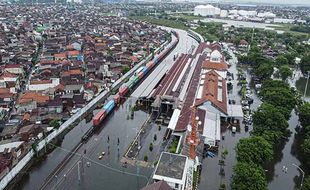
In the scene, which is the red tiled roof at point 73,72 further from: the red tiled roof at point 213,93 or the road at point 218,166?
the road at point 218,166

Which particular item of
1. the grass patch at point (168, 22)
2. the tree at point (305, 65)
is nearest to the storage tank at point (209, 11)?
the grass patch at point (168, 22)

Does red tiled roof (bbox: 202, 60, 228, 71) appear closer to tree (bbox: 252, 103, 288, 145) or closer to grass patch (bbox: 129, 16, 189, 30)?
tree (bbox: 252, 103, 288, 145)

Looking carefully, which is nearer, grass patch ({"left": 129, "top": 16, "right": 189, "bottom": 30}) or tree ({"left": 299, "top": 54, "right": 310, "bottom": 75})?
tree ({"left": 299, "top": 54, "right": 310, "bottom": 75})

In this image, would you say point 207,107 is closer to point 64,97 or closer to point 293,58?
point 64,97

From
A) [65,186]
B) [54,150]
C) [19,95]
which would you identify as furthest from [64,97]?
[65,186]

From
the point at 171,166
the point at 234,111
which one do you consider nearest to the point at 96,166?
the point at 171,166

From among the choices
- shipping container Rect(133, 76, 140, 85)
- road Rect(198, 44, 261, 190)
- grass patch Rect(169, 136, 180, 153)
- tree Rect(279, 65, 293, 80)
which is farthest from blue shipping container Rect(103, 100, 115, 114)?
tree Rect(279, 65, 293, 80)

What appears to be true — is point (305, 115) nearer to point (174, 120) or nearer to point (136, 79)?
point (174, 120)
